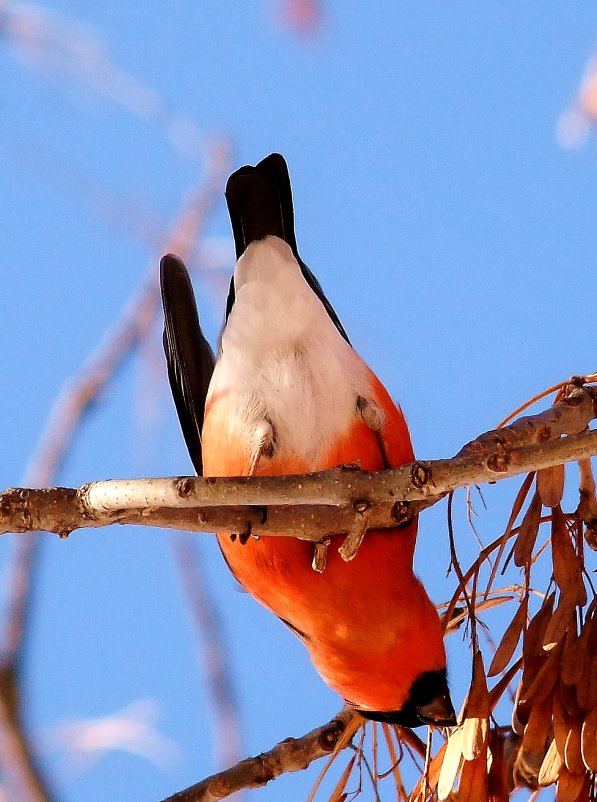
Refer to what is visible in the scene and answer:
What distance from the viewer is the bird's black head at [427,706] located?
5.59 feet

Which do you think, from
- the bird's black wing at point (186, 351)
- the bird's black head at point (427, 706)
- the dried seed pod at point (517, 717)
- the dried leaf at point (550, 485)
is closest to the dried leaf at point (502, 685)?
the dried seed pod at point (517, 717)

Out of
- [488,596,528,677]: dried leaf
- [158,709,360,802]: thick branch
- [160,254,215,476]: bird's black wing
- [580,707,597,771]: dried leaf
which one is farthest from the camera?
[160,254,215,476]: bird's black wing

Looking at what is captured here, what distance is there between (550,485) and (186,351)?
→ 3.60 ft

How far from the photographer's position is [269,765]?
5.29ft

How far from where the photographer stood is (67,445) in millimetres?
1703

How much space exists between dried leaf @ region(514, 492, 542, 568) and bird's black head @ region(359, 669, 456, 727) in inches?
21.6

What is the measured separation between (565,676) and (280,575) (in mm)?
639

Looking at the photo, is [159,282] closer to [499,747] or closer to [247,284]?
[247,284]

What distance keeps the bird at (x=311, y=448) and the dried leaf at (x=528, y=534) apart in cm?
38

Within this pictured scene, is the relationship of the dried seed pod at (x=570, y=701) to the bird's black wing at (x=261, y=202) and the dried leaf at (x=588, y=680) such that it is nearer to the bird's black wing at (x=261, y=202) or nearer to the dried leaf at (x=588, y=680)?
the dried leaf at (x=588, y=680)

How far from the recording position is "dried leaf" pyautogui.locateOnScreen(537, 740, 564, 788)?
3.76 feet

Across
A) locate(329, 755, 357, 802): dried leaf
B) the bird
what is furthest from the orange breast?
locate(329, 755, 357, 802): dried leaf

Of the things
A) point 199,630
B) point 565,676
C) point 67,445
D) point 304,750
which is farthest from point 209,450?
point 565,676

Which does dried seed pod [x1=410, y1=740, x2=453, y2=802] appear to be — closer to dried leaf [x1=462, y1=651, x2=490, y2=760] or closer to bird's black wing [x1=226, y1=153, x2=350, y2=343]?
dried leaf [x1=462, y1=651, x2=490, y2=760]
